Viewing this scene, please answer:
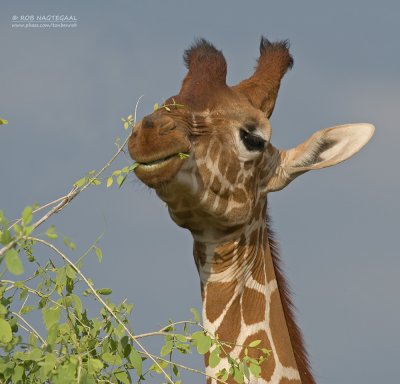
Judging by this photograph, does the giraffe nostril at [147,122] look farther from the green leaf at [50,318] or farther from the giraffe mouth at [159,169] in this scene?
the green leaf at [50,318]

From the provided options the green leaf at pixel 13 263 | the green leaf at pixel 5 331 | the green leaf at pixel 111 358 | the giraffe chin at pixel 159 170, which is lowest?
the green leaf at pixel 111 358

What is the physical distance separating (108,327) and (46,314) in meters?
0.72

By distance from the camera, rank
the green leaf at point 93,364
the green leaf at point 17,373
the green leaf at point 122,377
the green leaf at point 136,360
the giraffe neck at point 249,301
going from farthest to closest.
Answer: the giraffe neck at point 249,301 < the green leaf at point 122,377 < the green leaf at point 136,360 < the green leaf at point 17,373 < the green leaf at point 93,364

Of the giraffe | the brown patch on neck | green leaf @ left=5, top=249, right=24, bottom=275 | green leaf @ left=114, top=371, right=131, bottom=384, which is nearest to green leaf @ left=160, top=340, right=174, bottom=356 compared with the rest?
green leaf @ left=114, top=371, right=131, bottom=384

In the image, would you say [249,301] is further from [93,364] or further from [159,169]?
[93,364]

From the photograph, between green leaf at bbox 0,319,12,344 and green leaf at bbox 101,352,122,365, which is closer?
green leaf at bbox 0,319,12,344

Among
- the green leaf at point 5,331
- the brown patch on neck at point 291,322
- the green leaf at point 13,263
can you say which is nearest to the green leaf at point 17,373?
the green leaf at point 5,331

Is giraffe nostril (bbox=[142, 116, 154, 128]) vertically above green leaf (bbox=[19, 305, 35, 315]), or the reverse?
giraffe nostril (bbox=[142, 116, 154, 128])

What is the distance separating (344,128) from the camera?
7859mm

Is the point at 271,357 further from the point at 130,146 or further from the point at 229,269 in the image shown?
the point at 130,146

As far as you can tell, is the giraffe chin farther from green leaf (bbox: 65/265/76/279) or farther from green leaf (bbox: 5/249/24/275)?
green leaf (bbox: 5/249/24/275)

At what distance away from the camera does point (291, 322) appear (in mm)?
7648

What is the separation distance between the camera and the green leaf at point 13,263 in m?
3.75

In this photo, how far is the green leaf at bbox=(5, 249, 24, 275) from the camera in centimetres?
375
